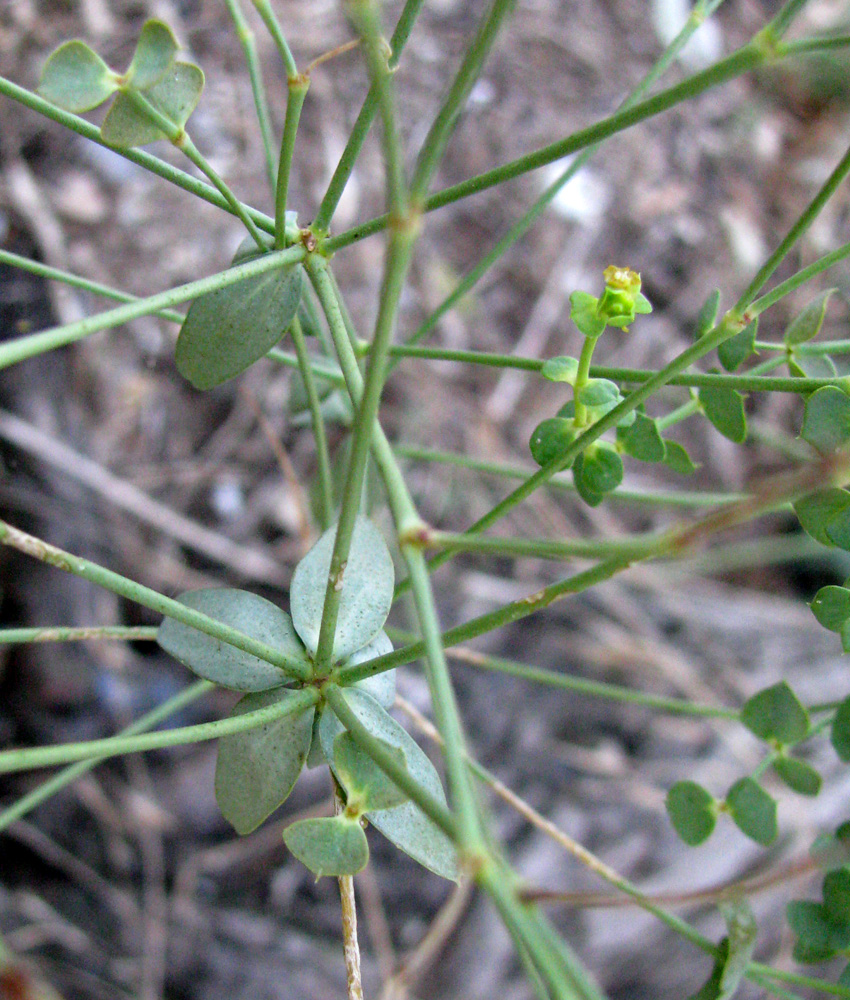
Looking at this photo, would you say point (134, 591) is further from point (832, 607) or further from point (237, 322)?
point (832, 607)

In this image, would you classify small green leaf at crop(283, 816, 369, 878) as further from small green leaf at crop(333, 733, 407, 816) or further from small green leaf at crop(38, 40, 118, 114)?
small green leaf at crop(38, 40, 118, 114)

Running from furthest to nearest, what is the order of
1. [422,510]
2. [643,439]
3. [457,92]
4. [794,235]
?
[422,510] → [643,439] → [794,235] → [457,92]

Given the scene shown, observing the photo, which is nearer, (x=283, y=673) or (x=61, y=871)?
(x=283, y=673)

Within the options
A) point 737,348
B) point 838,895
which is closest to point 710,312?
point 737,348

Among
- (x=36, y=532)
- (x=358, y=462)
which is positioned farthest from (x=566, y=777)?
(x=358, y=462)

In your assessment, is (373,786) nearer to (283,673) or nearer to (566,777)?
(283,673)

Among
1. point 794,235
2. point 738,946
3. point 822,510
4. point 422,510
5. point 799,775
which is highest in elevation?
point 422,510

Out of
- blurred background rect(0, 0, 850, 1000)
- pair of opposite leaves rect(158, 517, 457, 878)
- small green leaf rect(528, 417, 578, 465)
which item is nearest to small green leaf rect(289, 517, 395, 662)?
pair of opposite leaves rect(158, 517, 457, 878)
